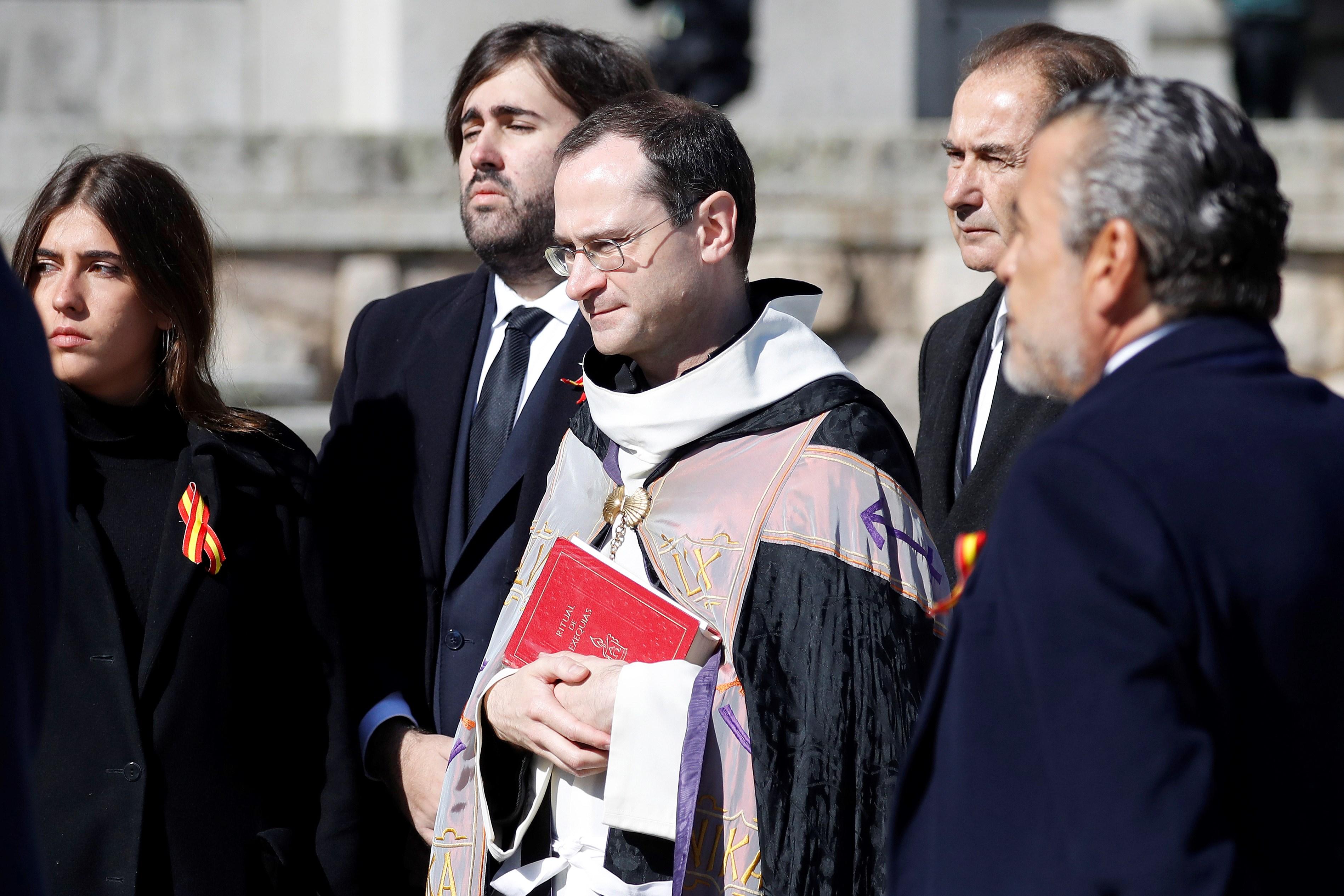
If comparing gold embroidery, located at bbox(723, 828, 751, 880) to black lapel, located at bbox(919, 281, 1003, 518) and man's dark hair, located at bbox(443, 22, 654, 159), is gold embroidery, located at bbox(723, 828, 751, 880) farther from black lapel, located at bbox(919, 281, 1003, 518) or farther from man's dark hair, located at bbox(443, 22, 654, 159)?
man's dark hair, located at bbox(443, 22, 654, 159)

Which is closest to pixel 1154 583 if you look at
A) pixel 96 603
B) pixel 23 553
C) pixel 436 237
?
pixel 23 553

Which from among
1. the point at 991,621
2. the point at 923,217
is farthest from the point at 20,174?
the point at 991,621

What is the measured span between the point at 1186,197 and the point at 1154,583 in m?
0.39

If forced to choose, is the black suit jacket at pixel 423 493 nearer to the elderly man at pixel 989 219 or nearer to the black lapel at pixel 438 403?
the black lapel at pixel 438 403

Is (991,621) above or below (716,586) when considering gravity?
above

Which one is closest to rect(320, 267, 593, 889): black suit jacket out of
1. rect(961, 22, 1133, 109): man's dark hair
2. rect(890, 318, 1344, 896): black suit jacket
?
rect(961, 22, 1133, 109): man's dark hair

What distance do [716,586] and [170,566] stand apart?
922 mm

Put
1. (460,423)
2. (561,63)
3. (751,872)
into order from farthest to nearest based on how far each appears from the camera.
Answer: (561,63) → (460,423) → (751,872)

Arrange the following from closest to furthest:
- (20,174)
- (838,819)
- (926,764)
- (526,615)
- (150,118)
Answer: (926,764), (838,819), (526,615), (20,174), (150,118)

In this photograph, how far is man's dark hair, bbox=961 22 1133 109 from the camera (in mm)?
2686

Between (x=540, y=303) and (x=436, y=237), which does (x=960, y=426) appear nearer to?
(x=540, y=303)

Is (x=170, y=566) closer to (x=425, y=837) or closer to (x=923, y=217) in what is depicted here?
(x=425, y=837)

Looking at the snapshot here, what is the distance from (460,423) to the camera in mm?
2867

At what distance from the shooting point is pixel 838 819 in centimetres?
198
